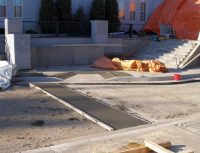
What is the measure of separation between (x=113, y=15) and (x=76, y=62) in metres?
4.62

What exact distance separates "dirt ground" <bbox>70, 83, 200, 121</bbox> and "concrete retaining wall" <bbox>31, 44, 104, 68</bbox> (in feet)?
13.4

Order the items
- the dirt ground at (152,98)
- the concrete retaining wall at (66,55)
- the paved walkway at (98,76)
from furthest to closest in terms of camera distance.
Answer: the concrete retaining wall at (66,55) → the paved walkway at (98,76) → the dirt ground at (152,98)

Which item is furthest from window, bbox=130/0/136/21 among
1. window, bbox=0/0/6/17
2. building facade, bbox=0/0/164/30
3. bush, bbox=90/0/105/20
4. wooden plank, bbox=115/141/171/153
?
wooden plank, bbox=115/141/171/153

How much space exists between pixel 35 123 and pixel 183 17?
13320 mm

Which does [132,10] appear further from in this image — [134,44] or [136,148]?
[136,148]

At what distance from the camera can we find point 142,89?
494 inches

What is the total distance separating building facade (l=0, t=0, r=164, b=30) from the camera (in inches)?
727

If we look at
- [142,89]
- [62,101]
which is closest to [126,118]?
[62,101]

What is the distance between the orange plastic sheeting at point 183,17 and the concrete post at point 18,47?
8.23 m

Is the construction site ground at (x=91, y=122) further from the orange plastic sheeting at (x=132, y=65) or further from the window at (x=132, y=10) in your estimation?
A: the window at (x=132, y=10)

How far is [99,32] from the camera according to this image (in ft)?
57.4

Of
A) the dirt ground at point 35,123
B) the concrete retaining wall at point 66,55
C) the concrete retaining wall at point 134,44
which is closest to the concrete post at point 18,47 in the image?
the concrete retaining wall at point 66,55

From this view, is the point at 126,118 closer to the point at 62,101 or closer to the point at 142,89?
the point at 62,101

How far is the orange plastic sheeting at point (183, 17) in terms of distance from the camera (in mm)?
19484
